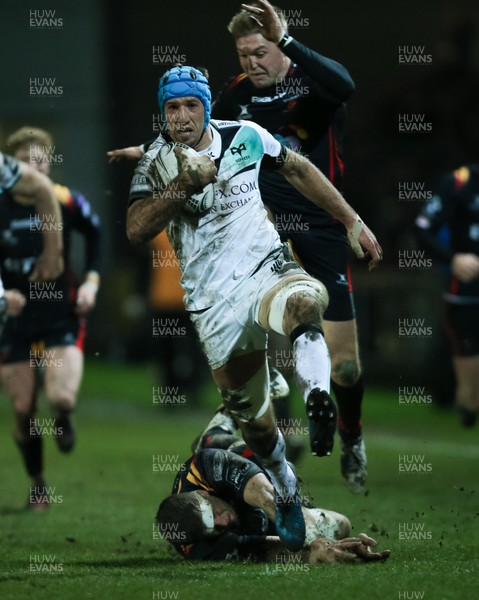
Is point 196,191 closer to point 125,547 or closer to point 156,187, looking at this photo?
point 156,187

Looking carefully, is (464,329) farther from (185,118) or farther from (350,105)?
(350,105)

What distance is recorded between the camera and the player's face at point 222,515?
24.3 ft

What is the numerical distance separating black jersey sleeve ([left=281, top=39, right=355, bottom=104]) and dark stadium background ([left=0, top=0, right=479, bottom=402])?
135 inches

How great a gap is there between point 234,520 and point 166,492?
3965 mm

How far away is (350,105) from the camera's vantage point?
21297 mm

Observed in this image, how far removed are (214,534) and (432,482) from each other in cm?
448

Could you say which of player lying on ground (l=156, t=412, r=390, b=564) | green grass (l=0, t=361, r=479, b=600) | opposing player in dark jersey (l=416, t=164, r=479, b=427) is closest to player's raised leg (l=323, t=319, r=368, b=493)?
green grass (l=0, t=361, r=479, b=600)

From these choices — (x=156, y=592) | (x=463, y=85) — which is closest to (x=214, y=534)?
(x=156, y=592)

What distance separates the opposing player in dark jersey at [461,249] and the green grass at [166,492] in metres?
0.81

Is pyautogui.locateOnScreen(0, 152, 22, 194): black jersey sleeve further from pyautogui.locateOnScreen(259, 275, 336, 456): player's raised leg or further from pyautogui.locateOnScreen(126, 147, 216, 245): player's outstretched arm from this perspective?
pyautogui.locateOnScreen(259, 275, 336, 456): player's raised leg

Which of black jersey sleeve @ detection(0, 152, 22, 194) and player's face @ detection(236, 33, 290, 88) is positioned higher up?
player's face @ detection(236, 33, 290, 88)

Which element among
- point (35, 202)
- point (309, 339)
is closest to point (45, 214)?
point (35, 202)

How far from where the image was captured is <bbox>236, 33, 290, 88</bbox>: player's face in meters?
8.70

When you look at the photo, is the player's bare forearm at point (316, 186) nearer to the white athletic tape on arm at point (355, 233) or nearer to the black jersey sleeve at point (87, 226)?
the white athletic tape on arm at point (355, 233)
